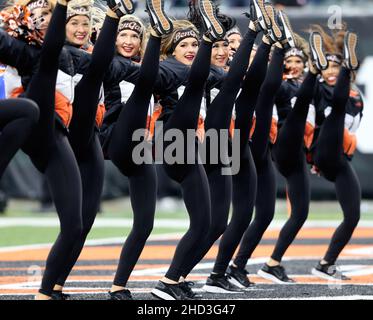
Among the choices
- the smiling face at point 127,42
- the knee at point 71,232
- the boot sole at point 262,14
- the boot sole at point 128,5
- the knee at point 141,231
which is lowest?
the knee at point 141,231

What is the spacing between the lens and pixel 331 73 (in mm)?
8555

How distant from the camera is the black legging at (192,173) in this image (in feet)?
21.1

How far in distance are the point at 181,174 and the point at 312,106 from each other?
219cm

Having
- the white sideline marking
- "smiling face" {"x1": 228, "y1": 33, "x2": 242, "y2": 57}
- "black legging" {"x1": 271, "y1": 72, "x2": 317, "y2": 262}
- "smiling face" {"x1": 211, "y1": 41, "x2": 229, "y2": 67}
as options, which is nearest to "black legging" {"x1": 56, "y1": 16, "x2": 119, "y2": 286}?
"smiling face" {"x1": 211, "y1": 41, "x2": 229, "y2": 67}

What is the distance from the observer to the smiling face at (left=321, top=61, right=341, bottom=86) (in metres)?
8.53

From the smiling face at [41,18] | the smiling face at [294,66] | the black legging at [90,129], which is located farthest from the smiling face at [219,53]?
the smiling face at [41,18]

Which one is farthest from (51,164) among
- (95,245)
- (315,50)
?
(95,245)

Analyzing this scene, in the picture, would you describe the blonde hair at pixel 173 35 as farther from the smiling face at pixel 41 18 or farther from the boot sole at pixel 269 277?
the boot sole at pixel 269 277

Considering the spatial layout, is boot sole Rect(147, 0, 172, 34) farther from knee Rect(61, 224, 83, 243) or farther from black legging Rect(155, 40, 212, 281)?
knee Rect(61, 224, 83, 243)

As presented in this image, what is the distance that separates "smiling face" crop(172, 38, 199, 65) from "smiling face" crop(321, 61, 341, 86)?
6.43 ft

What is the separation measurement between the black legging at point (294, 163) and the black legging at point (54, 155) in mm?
2650

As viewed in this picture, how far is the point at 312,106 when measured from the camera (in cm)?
838
